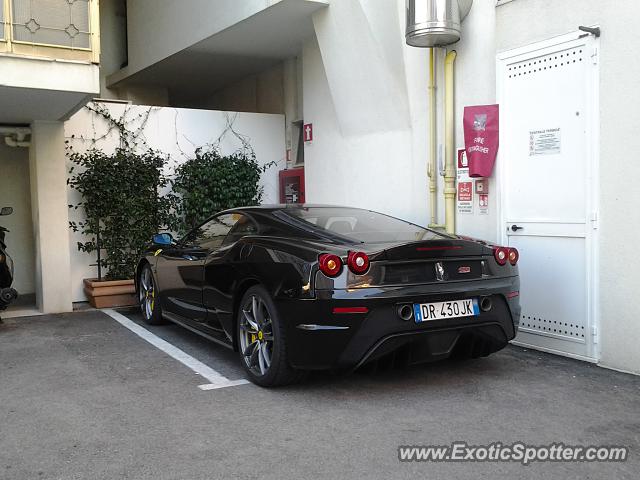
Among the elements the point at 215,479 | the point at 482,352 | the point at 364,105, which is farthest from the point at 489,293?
the point at 364,105

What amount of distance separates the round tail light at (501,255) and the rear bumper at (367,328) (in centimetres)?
37

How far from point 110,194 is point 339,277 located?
5.53 m

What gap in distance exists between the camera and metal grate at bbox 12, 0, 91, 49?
6488mm

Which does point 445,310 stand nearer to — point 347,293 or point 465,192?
point 347,293

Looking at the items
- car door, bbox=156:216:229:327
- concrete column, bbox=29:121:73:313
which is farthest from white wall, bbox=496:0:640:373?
concrete column, bbox=29:121:73:313

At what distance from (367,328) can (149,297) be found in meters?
3.89

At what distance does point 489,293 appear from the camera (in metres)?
4.59

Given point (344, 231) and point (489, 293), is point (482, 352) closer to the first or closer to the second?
point (489, 293)

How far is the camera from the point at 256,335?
15.6 ft

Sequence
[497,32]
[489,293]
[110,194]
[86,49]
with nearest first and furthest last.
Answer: [489,293] → [497,32] → [86,49] → [110,194]

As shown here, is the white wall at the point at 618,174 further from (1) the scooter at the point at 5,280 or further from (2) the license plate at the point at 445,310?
(1) the scooter at the point at 5,280

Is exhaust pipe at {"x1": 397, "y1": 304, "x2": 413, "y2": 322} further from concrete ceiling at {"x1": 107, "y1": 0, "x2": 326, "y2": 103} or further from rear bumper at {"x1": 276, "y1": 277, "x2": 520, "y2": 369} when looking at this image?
concrete ceiling at {"x1": 107, "y1": 0, "x2": 326, "y2": 103}

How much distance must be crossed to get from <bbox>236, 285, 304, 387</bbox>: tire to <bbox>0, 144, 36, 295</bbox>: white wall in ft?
20.2

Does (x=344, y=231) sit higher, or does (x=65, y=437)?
(x=344, y=231)
